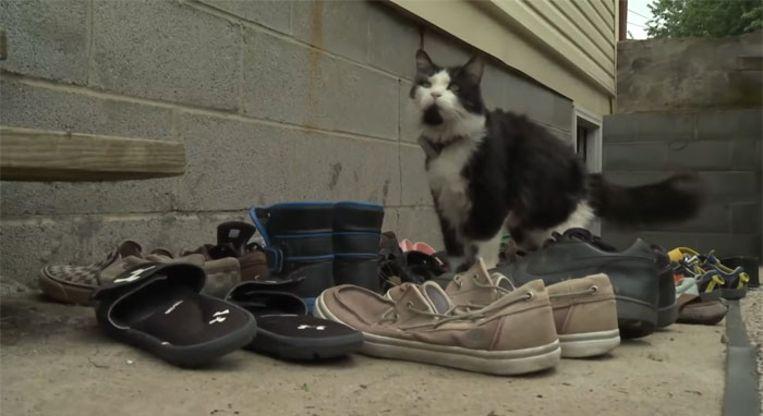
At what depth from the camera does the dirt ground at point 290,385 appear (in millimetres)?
1313

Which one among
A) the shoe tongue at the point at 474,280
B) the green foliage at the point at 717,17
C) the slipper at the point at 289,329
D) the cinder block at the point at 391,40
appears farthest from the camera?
the green foliage at the point at 717,17

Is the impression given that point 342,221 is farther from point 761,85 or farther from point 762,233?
point 761,85

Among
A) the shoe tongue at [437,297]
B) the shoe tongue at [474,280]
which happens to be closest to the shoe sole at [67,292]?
the shoe tongue at [437,297]

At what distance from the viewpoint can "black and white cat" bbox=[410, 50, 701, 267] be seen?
3076mm

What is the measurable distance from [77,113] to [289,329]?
1.18 metres

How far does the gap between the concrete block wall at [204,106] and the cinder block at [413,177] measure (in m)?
0.02

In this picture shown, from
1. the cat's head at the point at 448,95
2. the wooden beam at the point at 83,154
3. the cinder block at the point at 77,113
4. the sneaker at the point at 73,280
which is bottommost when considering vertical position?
the sneaker at the point at 73,280

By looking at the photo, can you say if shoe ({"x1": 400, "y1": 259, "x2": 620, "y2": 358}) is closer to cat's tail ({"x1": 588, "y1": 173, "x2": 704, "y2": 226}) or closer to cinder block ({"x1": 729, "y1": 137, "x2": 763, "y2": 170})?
cat's tail ({"x1": 588, "y1": 173, "x2": 704, "y2": 226})

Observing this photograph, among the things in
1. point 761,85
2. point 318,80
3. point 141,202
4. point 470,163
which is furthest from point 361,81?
point 761,85

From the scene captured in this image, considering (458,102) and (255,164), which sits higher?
(458,102)

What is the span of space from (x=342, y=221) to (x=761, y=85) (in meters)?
8.97

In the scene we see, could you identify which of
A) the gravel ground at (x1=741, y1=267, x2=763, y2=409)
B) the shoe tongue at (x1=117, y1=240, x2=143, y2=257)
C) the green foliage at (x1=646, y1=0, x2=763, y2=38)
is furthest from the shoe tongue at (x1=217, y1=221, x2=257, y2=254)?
the green foliage at (x1=646, y1=0, x2=763, y2=38)

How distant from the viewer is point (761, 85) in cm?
934

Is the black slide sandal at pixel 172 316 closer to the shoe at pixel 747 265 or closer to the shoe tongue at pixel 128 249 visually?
the shoe tongue at pixel 128 249
